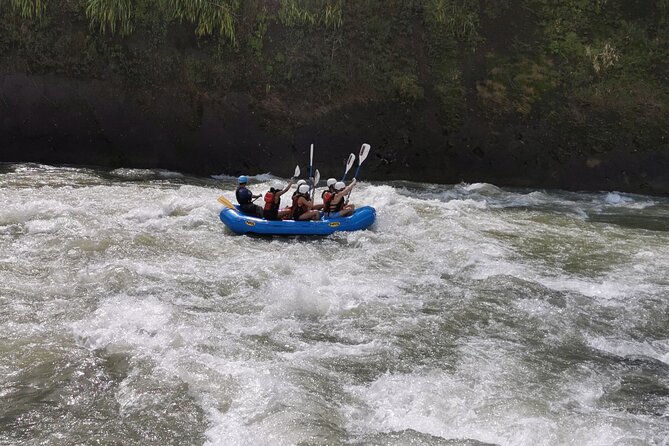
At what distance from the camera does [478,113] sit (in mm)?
14547

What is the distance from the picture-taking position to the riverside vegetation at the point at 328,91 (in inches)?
560

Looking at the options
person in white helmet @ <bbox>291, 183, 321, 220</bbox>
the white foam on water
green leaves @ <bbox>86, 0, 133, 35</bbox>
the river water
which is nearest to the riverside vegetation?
green leaves @ <bbox>86, 0, 133, 35</bbox>

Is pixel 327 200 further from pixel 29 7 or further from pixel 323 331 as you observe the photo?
pixel 29 7

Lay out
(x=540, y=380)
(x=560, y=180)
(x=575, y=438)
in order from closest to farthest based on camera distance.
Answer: (x=575, y=438) < (x=540, y=380) < (x=560, y=180)

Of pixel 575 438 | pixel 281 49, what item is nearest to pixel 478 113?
pixel 281 49

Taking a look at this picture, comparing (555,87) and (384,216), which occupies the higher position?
(555,87)

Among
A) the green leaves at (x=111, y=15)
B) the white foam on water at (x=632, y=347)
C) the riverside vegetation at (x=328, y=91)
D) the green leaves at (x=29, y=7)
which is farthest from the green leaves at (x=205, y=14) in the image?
the white foam on water at (x=632, y=347)

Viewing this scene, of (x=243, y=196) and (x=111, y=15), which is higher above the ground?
(x=111, y=15)

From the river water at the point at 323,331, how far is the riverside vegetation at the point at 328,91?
13.6 feet

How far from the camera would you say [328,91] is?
14625mm

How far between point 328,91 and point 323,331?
9334 millimetres

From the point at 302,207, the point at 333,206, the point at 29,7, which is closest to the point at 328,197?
the point at 333,206

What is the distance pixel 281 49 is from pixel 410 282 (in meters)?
Answer: 8.79

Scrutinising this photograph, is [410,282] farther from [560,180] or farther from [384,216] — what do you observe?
[560,180]
